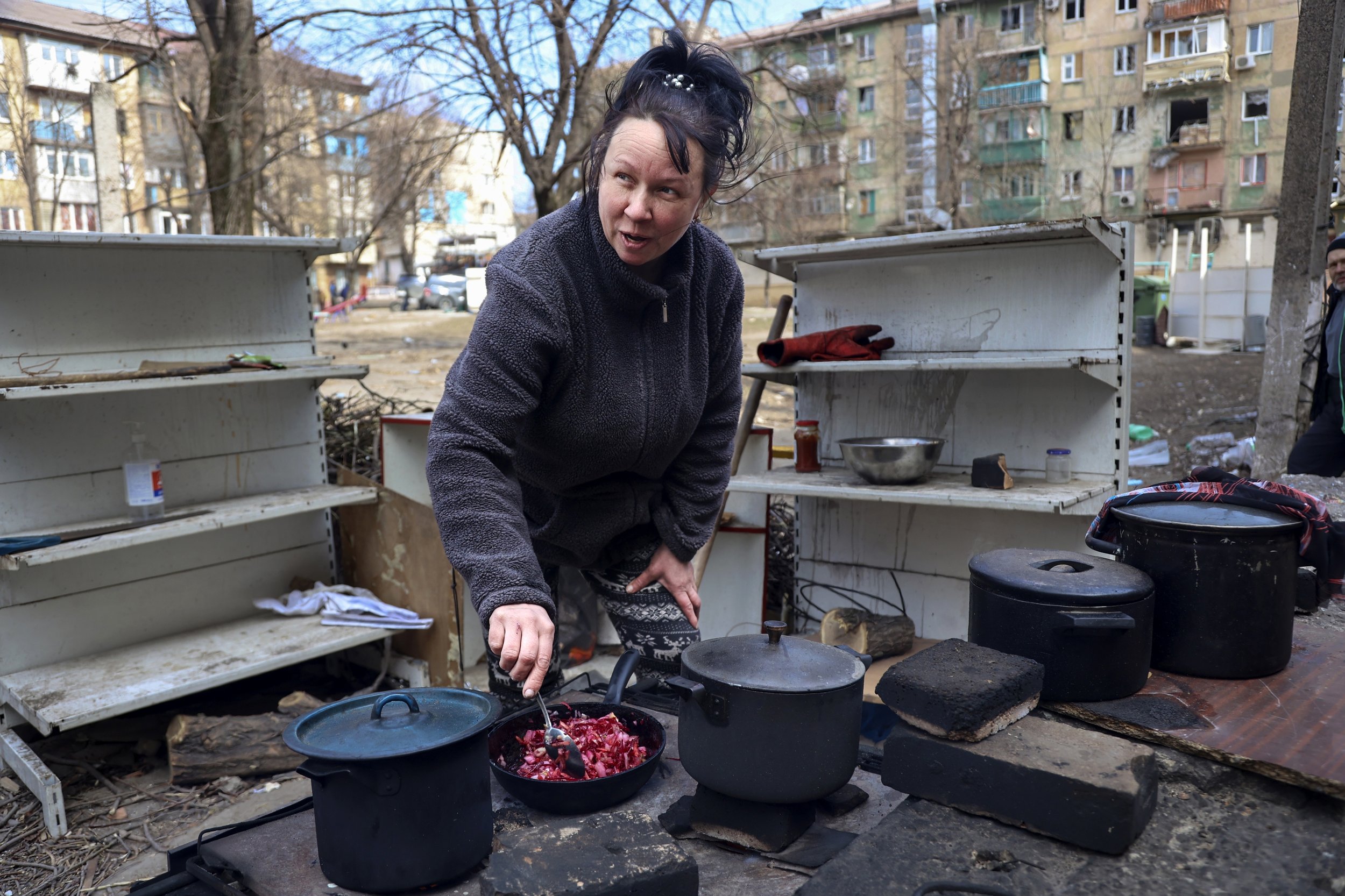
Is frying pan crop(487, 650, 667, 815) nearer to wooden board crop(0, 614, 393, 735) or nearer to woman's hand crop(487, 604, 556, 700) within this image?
woman's hand crop(487, 604, 556, 700)

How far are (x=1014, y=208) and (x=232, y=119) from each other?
826 inches

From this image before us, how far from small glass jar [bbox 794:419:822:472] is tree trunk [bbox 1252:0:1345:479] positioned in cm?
363

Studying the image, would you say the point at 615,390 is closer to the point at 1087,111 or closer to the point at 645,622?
the point at 645,622

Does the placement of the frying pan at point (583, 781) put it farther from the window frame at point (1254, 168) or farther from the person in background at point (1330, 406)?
the window frame at point (1254, 168)

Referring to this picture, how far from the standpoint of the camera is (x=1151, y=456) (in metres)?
7.54

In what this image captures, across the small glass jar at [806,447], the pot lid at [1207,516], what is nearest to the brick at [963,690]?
the pot lid at [1207,516]

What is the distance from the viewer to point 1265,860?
143 centimetres

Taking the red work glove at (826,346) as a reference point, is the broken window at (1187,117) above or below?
above

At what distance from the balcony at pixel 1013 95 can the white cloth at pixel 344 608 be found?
1973cm

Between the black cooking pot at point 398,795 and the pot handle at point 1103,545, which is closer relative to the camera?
the black cooking pot at point 398,795

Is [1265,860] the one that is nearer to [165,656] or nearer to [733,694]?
[733,694]

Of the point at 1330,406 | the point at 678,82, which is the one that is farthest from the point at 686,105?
the point at 1330,406

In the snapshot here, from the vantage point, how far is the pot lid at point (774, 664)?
1.56 meters

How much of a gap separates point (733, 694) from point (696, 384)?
79 centimetres
